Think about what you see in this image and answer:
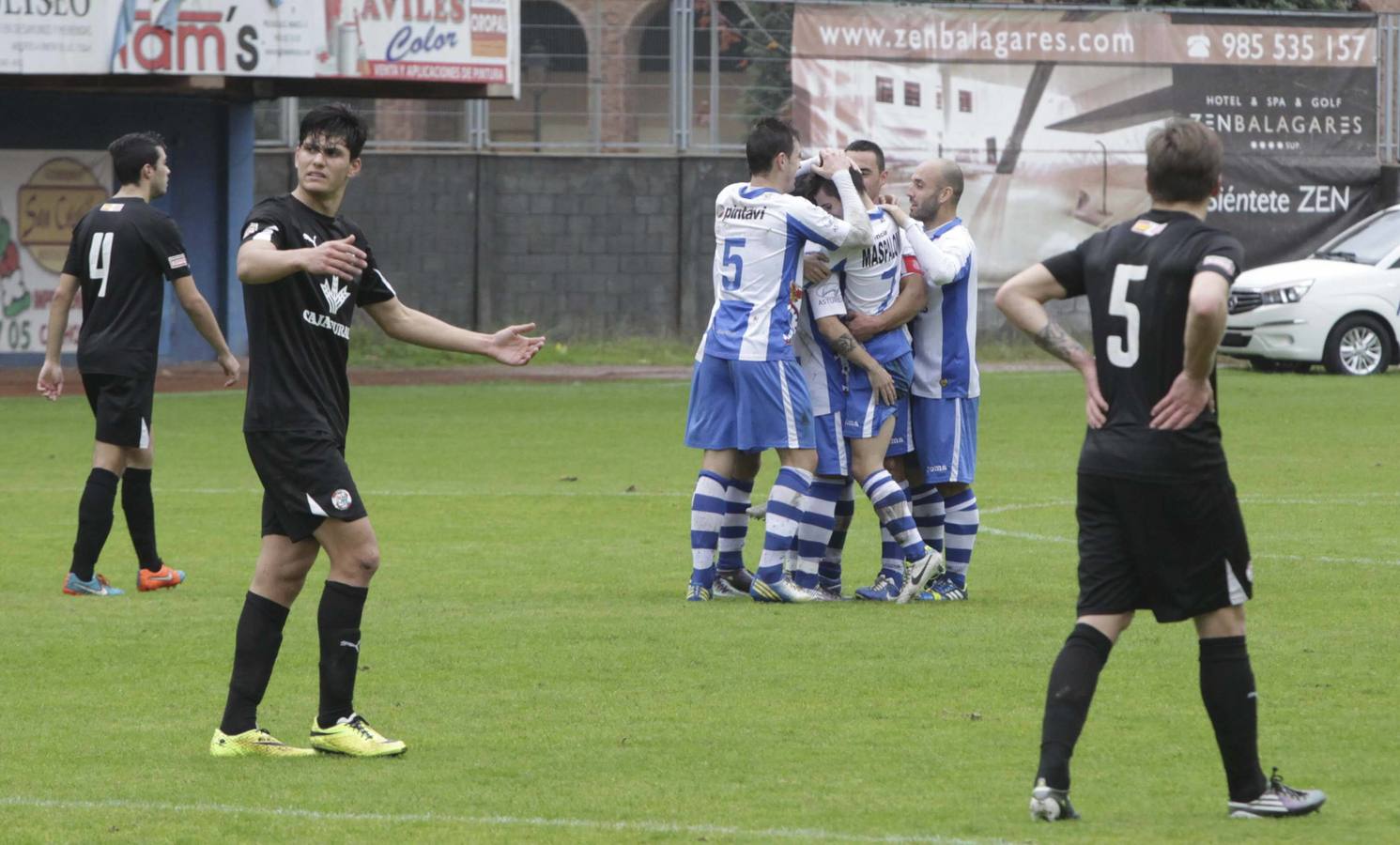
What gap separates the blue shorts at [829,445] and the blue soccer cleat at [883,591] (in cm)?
55

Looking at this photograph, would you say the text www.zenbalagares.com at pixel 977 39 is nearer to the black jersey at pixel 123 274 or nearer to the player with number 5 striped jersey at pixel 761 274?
the black jersey at pixel 123 274

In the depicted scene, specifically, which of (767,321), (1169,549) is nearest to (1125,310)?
(1169,549)

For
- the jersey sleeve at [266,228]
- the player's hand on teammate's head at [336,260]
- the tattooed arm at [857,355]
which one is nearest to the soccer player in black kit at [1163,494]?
the player's hand on teammate's head at [336,260]

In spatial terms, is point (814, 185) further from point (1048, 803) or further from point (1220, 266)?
point (1048, 803)

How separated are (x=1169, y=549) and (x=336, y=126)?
2.84 m

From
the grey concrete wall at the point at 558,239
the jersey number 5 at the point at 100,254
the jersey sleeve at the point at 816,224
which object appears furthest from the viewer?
the grey concrete wall at the point at 558,239

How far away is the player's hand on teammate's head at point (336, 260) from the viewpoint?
627cm

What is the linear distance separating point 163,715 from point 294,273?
1.75 meters

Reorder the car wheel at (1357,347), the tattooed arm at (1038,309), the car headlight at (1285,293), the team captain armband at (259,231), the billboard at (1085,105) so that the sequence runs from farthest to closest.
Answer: the billboard at (1085,105)
the car wheel at (1357,347)
the car headlight at (1285,293)
the team captain armband at (259,231)
the tattooed arm at (1038,309)

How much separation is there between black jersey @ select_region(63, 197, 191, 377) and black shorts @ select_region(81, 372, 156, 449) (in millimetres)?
50

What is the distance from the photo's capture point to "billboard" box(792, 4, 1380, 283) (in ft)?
105

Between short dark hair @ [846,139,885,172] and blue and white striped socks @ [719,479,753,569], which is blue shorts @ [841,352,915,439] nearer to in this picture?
blue and white striped socks @ [719,479,753,569]

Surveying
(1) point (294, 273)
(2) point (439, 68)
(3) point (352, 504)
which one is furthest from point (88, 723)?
(2) point (439, 68)

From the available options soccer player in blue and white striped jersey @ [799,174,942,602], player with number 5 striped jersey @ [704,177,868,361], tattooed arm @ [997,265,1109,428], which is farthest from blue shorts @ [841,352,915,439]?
tattooed arm @ [997,265,1109,428]
